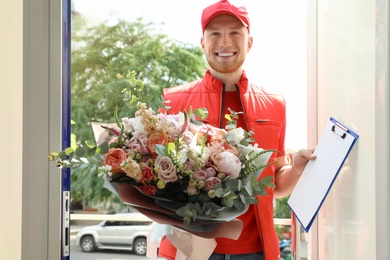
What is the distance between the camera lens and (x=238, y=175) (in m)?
1.56

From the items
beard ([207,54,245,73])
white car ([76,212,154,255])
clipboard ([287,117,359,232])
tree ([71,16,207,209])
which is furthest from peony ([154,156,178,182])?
white car ([76,212,154,255])

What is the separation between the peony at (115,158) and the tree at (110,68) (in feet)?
3.84

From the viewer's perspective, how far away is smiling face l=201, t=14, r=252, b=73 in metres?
2.14

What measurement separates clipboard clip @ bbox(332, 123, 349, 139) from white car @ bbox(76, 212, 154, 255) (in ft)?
4.79

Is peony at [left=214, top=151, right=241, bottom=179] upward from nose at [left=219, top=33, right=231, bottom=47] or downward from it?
downward

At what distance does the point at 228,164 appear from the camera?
1517 mm

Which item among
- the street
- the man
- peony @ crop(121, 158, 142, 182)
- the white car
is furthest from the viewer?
the white car

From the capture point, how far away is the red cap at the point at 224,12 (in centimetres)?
211

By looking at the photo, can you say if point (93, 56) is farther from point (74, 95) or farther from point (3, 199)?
point (3, 199)

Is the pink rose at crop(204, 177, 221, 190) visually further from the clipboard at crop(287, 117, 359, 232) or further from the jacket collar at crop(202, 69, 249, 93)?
the jacket collar at crop(202, 69, 249, 93)

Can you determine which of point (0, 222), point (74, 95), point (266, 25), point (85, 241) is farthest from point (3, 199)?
point (266, 25)

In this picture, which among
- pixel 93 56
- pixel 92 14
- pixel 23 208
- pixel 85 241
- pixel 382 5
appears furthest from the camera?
pixel 93 56

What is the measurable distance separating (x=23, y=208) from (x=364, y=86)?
1.51 meters

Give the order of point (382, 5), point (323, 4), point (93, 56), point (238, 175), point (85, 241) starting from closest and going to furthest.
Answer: point (382, 5)
point (238, 175)
point (323, 4)
point (85, 241)
point (93, 56)
